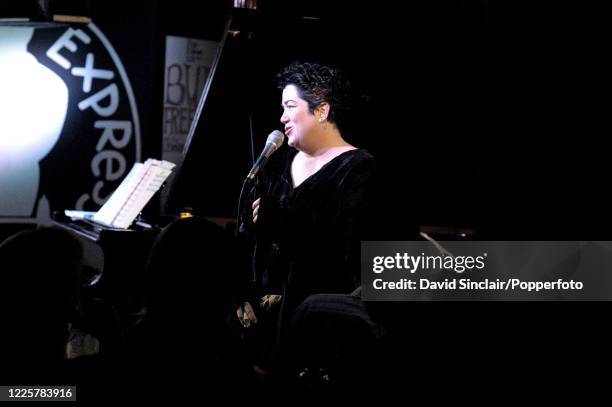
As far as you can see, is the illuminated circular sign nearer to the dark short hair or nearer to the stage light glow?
the stage light glow

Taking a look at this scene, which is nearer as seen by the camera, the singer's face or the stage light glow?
the singer's face

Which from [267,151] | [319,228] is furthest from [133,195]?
[319,228]

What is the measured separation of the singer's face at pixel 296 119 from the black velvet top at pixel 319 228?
17cm

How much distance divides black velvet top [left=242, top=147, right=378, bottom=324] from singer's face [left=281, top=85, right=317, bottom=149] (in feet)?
0.56

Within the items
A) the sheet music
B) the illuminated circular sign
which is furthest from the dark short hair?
the illuminated circular sign

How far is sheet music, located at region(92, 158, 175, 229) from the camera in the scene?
13.7 ft

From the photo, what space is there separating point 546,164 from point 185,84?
11.3ft

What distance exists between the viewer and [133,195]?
4234 millimetres

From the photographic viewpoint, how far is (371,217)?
10.8 ft

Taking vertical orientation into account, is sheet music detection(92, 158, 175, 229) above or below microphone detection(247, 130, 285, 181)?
below

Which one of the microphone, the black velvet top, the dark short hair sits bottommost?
the black velvet top

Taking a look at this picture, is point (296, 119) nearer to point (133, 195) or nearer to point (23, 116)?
point (133, 195)

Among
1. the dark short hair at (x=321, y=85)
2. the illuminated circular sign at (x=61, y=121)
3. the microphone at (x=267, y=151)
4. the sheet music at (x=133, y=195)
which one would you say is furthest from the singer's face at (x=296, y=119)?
the illuminated circular sign at (x=61, y=121)

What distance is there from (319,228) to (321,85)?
0.61m
